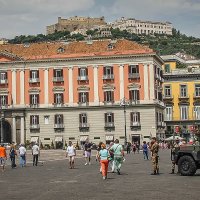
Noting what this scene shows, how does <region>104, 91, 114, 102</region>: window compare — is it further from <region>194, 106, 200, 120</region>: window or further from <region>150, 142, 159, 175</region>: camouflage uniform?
<region>150, 142, 159, 175</region>: camouflage uniform

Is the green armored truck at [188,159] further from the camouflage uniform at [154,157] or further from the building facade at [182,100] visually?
the building facade at [182,100]

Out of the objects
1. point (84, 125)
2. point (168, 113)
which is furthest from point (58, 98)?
point (168, 113)

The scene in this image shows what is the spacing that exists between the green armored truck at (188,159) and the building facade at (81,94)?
45.5 m

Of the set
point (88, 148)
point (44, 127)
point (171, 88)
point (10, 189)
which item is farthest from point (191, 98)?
point (10, 189)

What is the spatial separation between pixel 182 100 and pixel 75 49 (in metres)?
22.6

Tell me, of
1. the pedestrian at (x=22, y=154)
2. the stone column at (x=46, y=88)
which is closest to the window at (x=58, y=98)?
the stone column at (x=46, y=88)

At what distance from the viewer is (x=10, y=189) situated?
2003 centimetres

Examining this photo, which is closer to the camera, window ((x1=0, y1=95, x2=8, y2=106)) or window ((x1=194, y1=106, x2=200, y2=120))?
window ((x1=0, y1=95, x2=8, y2=106))

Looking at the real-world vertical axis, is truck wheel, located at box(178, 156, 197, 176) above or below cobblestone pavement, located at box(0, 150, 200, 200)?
above

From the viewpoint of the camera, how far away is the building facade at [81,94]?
71625mm

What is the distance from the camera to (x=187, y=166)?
25016 mm

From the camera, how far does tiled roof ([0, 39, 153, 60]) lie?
7312 centimetres

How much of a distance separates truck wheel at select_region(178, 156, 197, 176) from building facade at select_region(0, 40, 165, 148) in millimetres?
45692

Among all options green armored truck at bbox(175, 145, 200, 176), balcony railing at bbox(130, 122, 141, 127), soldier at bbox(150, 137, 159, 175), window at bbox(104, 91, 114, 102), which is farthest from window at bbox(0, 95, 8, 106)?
green armored truck at bbox(175, 145, 200, 176)
